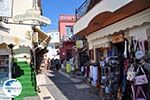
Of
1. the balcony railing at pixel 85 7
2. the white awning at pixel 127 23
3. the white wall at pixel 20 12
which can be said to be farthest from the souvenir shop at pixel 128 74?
the white wall at pixel 20 12

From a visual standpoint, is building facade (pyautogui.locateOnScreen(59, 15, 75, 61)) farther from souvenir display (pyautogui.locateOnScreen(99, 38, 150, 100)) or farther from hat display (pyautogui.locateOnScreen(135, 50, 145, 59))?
hat display (pyautogui.locateOnScreen(135, 50, 145, 59))

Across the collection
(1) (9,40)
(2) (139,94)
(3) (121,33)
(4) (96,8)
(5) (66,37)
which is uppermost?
(5) (66,37)

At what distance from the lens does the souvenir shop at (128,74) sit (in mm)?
9094

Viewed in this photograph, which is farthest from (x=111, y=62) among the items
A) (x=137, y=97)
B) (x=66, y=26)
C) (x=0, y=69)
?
(x=66, y=26)

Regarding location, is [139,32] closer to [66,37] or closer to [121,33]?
[121,33]

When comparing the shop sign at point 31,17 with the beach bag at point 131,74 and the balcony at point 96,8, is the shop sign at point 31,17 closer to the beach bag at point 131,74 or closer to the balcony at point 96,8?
the balcony at point 96,8

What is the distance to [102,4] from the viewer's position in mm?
10594

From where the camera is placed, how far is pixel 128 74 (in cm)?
938

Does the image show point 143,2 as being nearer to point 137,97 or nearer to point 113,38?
point 137,97

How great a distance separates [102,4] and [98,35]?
4.86m

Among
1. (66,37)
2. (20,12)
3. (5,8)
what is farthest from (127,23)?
(66,37)

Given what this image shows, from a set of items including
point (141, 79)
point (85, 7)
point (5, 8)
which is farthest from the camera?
point (85, 7)

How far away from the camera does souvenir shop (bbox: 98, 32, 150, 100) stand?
29.8 feet

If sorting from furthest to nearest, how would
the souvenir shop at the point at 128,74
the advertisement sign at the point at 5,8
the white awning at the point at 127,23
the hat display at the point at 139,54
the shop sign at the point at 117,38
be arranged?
the shop sign at the point at 117,38 < the advertisement sign at the point at 5,8 < the white awning at the point at 127,23 < the hat display at the point at 139,54 < the souvenir shop at the point at 128,74
